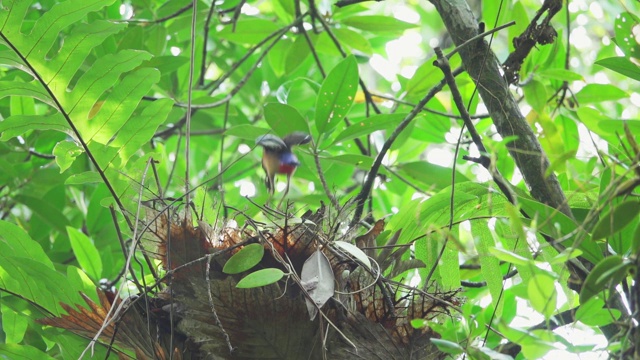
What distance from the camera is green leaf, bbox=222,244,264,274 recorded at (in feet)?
2.79

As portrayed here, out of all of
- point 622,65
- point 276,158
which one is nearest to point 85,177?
point 276,158

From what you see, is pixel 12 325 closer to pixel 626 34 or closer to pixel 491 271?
pixel 491 271

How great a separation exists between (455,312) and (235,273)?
0.30m

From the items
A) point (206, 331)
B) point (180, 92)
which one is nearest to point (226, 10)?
point (180, 92)

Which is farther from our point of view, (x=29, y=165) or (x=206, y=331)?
(x=29, y=165)

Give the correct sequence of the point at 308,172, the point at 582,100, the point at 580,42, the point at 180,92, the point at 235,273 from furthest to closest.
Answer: the point at 580,42 → the point at 180,92 → the point at 308,172 → the point at 582,100 → the point at 235,273

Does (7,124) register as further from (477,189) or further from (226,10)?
(226,10)

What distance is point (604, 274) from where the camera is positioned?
0.65m

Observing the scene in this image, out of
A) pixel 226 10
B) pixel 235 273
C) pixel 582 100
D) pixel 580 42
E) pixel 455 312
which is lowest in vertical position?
pixel 455 312

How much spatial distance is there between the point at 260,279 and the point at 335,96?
0.54m

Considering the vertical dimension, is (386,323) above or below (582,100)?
below

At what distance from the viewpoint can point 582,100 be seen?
1397 mm

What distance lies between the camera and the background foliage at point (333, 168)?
A: 0.75 metres

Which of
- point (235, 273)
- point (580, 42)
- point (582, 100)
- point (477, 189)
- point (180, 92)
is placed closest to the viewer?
point (235, 273)
